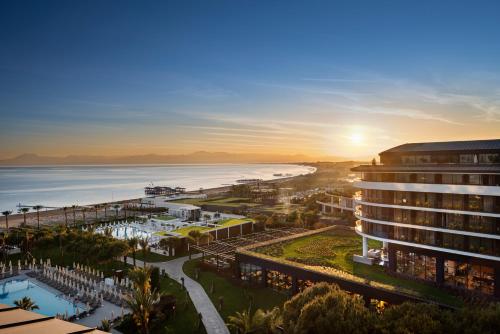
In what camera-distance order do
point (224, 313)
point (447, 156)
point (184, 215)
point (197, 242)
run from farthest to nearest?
point (184, 215), point (197, 242), point (447, 156), point (224, 313)

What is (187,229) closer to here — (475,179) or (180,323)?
(180,323)

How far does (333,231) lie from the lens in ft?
186

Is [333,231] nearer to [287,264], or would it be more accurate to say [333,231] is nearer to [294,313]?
[287,264]

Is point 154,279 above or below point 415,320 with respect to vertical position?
below

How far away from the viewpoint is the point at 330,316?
21.2 metres

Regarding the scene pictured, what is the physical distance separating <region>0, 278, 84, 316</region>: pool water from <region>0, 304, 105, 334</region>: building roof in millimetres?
34540

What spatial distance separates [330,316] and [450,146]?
27.7 meters

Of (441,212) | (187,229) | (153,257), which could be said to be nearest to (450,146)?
(441,212)

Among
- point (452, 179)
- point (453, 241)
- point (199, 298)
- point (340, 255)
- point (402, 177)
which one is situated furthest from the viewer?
point (340, 255)

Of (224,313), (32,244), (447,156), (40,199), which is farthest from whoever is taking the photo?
(40,199)

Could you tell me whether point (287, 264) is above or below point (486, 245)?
below

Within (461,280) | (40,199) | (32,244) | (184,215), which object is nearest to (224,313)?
(461,280)

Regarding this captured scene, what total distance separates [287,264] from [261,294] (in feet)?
15.7

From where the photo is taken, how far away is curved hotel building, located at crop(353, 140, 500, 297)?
105 feet
